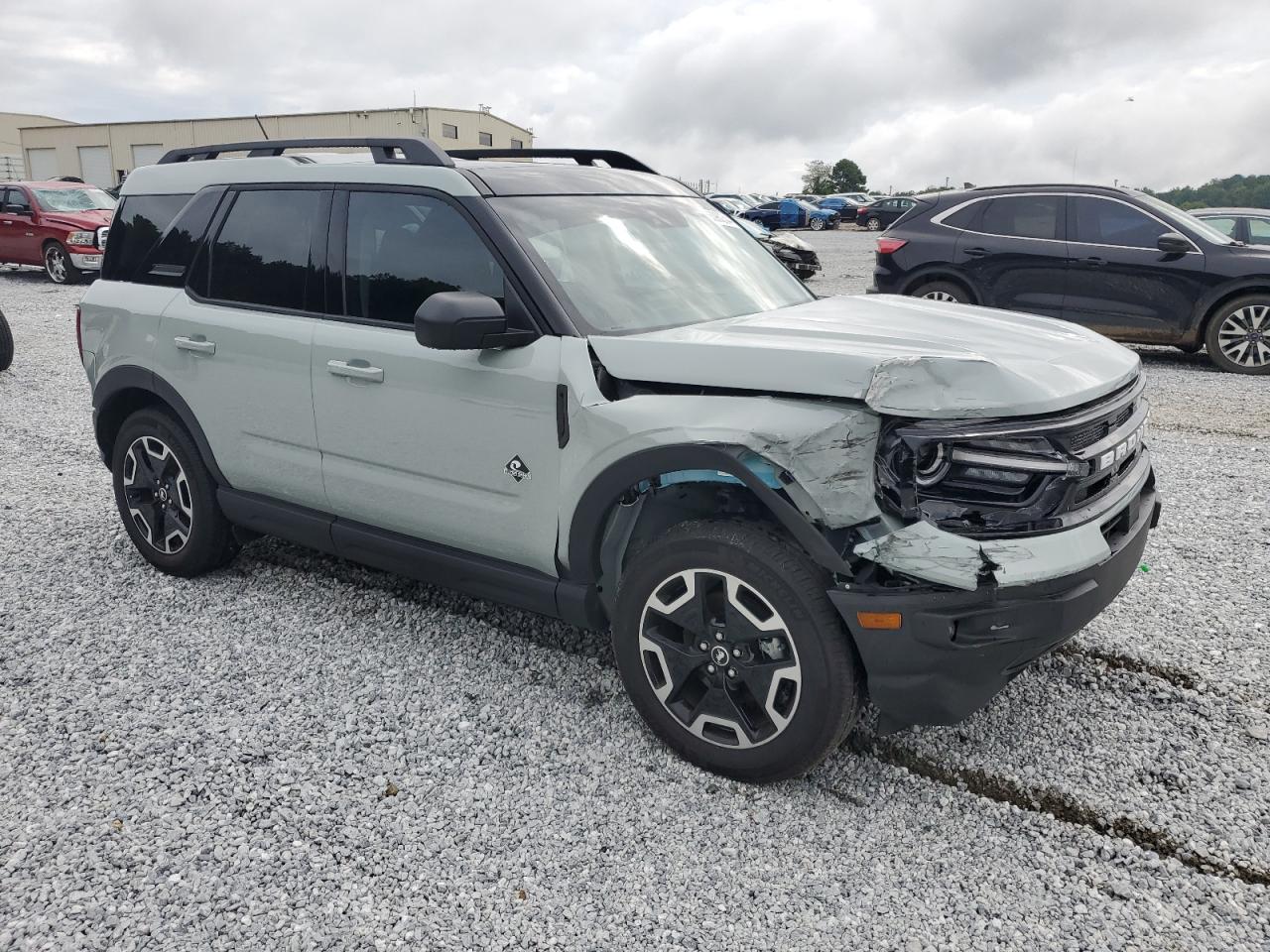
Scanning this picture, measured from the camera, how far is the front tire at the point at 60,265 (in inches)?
664

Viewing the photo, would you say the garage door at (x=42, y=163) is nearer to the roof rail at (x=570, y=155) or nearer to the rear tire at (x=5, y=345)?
the rear tire at (x=5, y=345)

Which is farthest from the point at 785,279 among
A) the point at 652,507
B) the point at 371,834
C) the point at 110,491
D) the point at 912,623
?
the point at 110,491

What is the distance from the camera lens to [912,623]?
7.95 feet

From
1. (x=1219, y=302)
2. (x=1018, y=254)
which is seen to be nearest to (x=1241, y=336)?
(x=1219, y=302)

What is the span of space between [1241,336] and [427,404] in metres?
8.77

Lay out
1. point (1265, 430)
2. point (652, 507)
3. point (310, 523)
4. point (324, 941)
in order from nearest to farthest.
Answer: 1. point (324, 941)
2. point (652, 507)
3. point (310, 523)
4. point (1265, 430)

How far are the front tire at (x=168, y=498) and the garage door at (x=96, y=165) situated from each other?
59.6m

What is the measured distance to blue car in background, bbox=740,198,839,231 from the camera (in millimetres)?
36000

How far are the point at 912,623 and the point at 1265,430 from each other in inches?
242

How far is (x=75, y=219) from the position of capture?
55.0 ft

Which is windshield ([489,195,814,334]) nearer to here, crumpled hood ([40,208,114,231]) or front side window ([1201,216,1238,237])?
front side window ([1201,216,1238,237])

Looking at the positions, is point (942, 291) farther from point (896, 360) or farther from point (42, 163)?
point (42, 163)

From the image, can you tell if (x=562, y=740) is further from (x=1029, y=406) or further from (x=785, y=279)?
(x=785, y=279)

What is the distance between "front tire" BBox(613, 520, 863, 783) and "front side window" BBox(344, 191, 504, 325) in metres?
1.11
